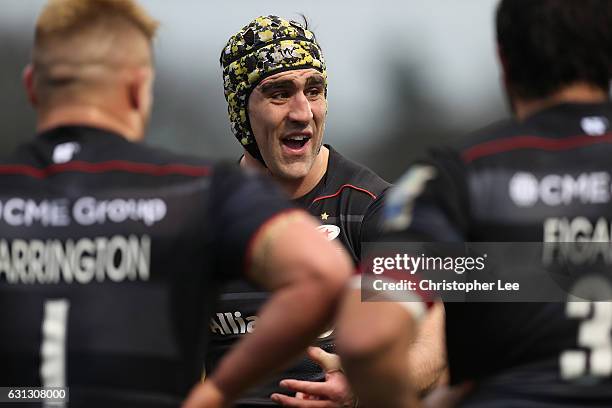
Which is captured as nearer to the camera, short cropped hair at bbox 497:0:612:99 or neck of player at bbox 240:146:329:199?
short cropped hair at bbox 497:0:612:99

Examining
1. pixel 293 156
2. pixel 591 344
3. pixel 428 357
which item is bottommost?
pixel 428 357

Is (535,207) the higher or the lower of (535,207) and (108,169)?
the lower

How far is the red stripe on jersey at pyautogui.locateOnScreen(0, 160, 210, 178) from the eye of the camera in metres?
5.43

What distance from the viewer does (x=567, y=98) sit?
553 cm

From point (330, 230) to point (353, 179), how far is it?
1.32 ft

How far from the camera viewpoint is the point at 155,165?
5.47 metres

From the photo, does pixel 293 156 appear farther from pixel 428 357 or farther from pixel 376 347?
pixel 376 347

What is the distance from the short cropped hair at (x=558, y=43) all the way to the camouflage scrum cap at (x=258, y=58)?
3.61 m

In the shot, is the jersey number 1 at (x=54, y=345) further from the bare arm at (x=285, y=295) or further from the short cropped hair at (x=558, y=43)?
the short cropped hair at (x=558, y=43)

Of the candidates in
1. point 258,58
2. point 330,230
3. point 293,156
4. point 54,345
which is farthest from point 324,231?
point 54,345

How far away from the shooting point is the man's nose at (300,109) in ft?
29.2

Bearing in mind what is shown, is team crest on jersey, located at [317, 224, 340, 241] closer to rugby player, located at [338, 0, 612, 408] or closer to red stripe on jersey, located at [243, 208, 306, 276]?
rugby player, located at [338, 0, 612, 408]

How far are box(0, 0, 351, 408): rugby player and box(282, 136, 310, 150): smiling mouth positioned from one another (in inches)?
137

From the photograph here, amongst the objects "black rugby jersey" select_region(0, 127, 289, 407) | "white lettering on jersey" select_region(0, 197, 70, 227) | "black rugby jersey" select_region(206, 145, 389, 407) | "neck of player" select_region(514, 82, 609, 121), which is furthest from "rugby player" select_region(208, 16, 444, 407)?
"white lettering on jersey" select_region(0, 197, 70, 227)
